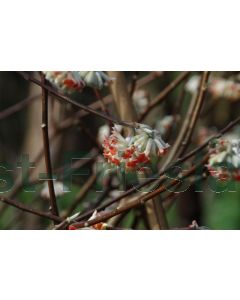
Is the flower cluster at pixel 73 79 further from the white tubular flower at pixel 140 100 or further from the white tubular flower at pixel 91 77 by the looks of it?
the white tubular flower at pixel 140 100

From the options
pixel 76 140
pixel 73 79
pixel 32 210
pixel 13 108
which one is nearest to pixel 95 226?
pixel 32 210

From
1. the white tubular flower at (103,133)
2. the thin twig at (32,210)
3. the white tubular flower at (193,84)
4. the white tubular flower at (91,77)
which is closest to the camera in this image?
the thin twig at (32,210)

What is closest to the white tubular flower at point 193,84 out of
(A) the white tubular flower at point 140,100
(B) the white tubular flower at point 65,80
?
(A) the white tubular flower at point 140,100

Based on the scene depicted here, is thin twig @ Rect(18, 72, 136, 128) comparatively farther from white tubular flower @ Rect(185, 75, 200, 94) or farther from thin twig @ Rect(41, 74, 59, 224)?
white tubular flower @ Rect(185, 75, 200, 94)

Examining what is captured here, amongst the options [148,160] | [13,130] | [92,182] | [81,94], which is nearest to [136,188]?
[148,160]

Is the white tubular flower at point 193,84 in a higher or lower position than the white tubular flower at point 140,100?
higher

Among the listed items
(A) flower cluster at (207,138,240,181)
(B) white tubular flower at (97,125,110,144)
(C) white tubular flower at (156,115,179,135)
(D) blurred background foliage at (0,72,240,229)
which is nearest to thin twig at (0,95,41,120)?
(D) blurred background foliage at (0,72,240,229)
